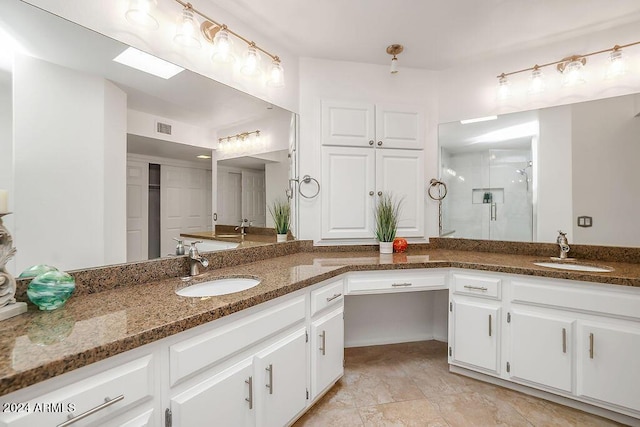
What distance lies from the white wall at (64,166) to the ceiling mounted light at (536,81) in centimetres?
260

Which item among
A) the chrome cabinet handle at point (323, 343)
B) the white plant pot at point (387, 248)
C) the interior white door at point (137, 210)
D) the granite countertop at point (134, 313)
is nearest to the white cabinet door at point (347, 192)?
the white plant pot at point (387, 248)

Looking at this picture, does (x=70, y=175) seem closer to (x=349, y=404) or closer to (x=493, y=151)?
(x=349, y=404)

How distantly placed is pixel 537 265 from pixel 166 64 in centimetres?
240

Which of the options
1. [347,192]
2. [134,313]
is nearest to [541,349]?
[347,192]

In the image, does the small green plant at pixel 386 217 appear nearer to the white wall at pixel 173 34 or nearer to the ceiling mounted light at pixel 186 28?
the white wall at pixel 173 34

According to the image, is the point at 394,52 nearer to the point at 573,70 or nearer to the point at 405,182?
the point at 405,182

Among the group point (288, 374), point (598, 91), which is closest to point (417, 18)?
point (598, 91)

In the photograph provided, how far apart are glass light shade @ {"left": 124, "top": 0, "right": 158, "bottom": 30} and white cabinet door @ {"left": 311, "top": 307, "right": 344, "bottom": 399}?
1644 millimetres

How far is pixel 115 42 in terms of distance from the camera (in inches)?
46.6

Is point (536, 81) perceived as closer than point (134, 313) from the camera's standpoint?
No

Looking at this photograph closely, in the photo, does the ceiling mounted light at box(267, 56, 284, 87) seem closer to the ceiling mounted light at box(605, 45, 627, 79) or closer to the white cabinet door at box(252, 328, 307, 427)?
the white cabinet door at box(252, 328, 307, 427)

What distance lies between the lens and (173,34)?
4.66 feet

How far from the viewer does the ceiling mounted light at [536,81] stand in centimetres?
205

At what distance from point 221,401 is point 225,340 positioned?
213 millimetres
